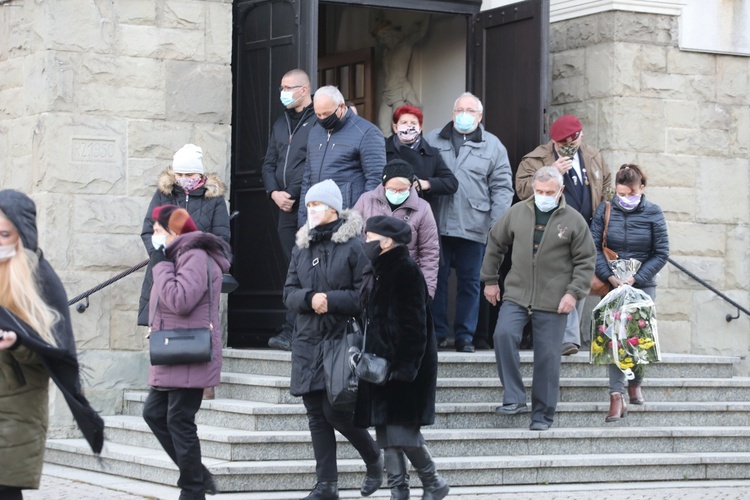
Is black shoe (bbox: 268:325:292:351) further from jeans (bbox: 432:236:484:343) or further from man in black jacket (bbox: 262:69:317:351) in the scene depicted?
jeans (bbox: 432:236:484:343)

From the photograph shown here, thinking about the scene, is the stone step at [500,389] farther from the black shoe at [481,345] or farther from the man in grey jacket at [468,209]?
the black shoe at [481,345]

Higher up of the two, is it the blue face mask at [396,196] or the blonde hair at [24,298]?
the blue face mask at [396,196]

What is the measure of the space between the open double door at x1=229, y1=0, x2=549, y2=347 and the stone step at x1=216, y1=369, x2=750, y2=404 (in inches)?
49.4

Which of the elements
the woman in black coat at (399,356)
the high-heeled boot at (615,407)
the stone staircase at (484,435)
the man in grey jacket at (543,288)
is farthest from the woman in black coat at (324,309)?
the high-heeled boot at (615,407)

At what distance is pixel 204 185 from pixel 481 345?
2793 mm

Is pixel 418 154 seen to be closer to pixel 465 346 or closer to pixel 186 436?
pixel 465 346

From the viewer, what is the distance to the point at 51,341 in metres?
5.54

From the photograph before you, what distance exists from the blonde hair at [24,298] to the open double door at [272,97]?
208 inches

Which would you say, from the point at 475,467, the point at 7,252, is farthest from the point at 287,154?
the point at 7,252

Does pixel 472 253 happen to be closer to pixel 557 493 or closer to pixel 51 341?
pixel 557 493

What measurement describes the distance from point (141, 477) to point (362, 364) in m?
1.93

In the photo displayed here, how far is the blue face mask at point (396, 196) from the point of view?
9.26 metres

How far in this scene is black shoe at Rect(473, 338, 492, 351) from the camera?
11.2 meters

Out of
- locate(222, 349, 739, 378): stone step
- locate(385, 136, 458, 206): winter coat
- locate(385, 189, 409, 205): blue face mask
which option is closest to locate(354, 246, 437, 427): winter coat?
locate(385, 189, 409, 205): blue face mask
